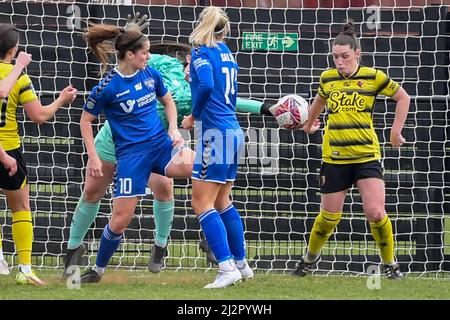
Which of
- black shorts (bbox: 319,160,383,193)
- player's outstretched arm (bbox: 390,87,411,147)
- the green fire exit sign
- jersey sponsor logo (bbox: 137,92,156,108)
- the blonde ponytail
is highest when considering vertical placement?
the green fire exit sign

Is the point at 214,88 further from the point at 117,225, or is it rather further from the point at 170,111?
the point at 117,225

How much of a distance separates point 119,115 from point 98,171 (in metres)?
0.43

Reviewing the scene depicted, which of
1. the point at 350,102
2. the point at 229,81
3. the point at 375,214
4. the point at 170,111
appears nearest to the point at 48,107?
the point at 170,111

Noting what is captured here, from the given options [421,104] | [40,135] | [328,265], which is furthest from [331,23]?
[40,135]

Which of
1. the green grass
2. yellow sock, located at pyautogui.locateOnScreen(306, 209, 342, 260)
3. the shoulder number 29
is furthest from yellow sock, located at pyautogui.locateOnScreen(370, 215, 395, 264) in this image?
the shoulder number 29

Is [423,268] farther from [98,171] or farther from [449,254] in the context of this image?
[98,171]

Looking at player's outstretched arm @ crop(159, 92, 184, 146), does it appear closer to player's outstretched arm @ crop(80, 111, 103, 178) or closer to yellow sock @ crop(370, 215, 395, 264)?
player's outstretched arm @ crop(80, 111, 103, 178)

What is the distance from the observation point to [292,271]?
8703 mm

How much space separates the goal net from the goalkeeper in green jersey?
0.92 metres

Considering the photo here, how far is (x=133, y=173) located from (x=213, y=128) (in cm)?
60

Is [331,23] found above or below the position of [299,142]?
above

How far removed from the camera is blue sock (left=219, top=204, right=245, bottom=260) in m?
7.65

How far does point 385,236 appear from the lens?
7.96m
